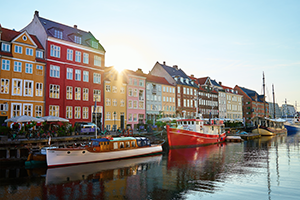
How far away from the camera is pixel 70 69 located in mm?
44812

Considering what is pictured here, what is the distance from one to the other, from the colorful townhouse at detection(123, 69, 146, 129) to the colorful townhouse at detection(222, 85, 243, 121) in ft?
171

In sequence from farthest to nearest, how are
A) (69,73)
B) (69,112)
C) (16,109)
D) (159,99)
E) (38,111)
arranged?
(159,99), (69,73), (69,112), (38,111), (16,109)

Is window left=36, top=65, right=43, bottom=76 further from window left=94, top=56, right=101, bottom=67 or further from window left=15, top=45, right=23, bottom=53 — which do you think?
window left=94, top=56, right=101, bottom=67

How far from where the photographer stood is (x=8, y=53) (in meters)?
36.7

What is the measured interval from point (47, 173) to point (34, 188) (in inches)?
203

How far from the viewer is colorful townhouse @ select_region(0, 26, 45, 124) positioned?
3616cm

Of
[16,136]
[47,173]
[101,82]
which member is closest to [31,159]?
[47,173]

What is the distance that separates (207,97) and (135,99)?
1503 inches

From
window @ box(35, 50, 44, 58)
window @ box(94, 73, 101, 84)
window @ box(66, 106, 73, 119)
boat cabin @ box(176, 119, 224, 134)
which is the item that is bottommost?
boat cabin @ box(176, 119, 224, 134)

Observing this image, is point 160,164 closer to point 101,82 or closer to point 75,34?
point 101,82

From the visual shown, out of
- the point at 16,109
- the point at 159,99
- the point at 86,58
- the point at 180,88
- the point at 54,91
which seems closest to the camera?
the point at 16,109

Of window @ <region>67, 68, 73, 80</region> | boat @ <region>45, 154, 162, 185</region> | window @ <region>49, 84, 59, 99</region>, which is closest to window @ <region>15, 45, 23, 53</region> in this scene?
window @ <region>49, 84, 59, 99</region>

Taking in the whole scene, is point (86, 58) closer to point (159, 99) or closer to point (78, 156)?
point (159, 99)

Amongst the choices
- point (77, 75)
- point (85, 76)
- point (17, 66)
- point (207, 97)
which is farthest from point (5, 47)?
point (207, 97)
